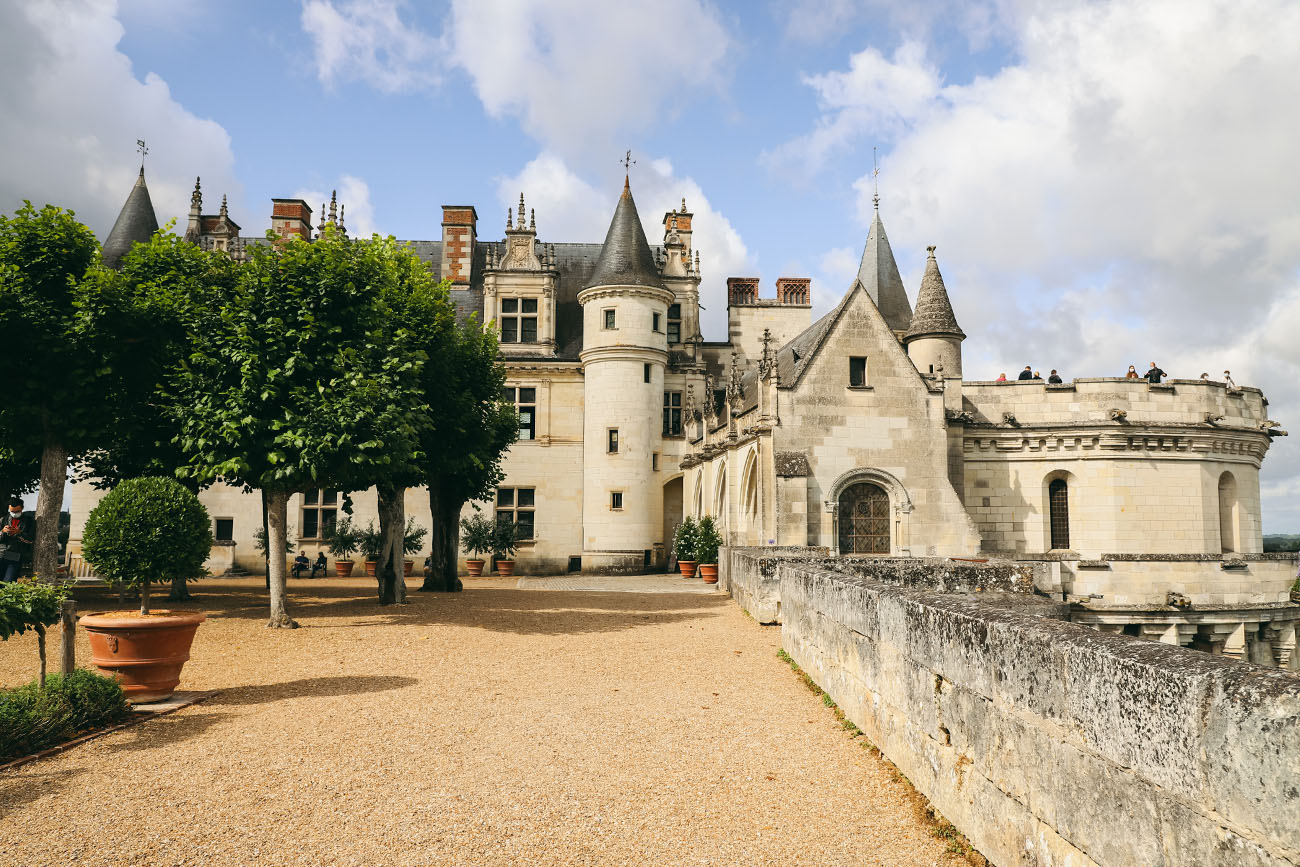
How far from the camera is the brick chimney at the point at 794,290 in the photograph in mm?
32688

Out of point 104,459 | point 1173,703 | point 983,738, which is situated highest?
point 104,459

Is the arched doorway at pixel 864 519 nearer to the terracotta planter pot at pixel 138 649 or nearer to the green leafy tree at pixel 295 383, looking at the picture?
the green leafy tree at pixel 295 383

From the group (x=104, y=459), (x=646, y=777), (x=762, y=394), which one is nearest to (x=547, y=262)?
(x=762, y=394)

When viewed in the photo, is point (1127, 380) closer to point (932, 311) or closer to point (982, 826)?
point (932, 311)

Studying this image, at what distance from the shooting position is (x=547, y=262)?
98.0 ft

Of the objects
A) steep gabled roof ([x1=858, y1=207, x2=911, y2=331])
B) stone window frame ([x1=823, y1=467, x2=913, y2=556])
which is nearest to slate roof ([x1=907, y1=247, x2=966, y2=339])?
steep gabled roof ([x1=858, y1=207, x2=911, y2=331])

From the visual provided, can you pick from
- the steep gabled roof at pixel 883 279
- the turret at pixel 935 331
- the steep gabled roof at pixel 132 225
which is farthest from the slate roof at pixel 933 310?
the steep gabled roof at pixel 132 225

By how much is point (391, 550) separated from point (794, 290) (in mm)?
21148

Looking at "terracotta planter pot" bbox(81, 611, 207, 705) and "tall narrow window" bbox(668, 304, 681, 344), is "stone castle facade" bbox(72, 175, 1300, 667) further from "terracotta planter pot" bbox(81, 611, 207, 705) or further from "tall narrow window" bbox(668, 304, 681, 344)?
"terracotta planter pot" bbox(81, 611, 207, 705)

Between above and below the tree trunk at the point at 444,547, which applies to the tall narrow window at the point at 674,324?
→ above

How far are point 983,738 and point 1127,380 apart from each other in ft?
66.5

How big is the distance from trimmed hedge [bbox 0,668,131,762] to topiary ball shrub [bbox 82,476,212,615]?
9.91 ft

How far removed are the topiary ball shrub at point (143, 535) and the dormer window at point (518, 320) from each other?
64.9ft

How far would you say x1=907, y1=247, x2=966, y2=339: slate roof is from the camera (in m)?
24.4
